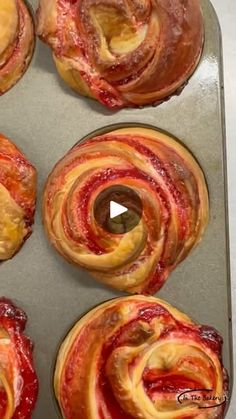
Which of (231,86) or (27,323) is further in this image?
(231,86)

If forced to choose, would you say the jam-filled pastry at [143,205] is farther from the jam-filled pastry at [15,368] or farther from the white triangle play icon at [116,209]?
the jam-filled pastry at [15,368]

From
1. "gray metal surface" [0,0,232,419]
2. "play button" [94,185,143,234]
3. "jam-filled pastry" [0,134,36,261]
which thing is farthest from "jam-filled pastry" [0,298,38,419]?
"play button" [94,185,143,234]

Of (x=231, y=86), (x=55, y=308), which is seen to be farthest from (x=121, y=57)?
(x=55, y=308)

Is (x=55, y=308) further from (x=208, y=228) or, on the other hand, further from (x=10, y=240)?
(x=208, y=228)

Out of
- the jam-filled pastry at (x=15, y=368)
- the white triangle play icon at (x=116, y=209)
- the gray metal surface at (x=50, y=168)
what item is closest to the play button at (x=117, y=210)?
the white triangle play icon at (x=116, y=209)

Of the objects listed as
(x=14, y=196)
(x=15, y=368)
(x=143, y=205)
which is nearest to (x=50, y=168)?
(x=14, y=196)

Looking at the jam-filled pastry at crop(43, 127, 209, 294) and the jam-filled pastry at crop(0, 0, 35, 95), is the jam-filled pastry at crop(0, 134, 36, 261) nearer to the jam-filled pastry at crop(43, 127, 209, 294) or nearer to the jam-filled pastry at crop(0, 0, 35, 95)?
the jam-filled pastry at crop(43, 127, 209, 294)
